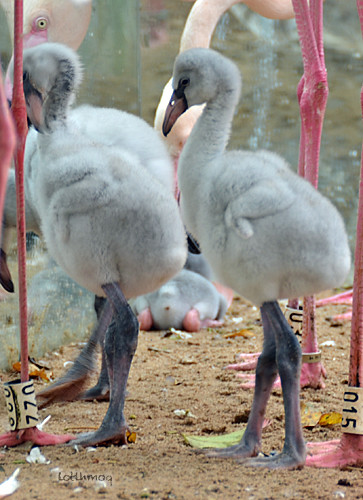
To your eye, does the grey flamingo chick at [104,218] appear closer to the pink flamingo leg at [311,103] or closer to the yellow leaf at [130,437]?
the yellow leaf at [130,437]

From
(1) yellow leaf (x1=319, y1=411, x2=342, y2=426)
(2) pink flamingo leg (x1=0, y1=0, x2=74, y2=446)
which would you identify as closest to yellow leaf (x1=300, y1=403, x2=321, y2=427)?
(1) yellow leaf (x1=319, y1=411, x2=342, y2=426)

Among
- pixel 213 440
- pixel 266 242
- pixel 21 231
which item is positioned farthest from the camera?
pixel 213 440

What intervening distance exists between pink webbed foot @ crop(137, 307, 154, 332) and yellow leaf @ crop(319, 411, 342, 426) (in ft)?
6.02

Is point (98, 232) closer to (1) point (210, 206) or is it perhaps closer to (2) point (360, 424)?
(1) point (210, 206)

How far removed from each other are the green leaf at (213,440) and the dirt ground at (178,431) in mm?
33

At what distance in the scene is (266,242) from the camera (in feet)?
5.69

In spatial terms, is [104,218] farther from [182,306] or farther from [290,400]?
[182,306]

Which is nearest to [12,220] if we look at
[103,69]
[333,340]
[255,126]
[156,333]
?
[103,69]

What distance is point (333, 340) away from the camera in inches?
140

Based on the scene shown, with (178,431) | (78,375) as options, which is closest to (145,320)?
(78,375)

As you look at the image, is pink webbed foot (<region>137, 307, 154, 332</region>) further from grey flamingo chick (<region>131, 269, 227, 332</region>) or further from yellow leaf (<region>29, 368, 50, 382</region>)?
yellow leaf (<region>29, 368, 50, 382</region>)

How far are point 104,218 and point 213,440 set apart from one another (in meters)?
0.75

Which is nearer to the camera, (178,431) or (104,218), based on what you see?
(104,218)

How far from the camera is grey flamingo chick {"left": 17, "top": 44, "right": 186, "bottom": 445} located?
184 cm
